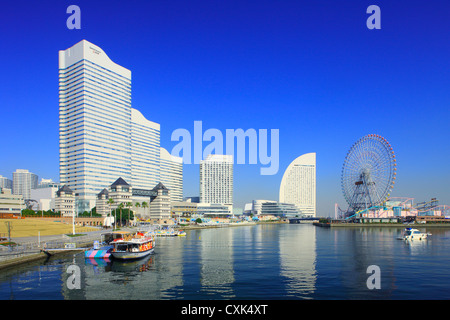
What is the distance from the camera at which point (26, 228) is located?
102812mm

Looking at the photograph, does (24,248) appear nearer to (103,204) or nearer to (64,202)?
(64,202)

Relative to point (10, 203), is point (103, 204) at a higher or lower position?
lower

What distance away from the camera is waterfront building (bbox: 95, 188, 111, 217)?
180 metres

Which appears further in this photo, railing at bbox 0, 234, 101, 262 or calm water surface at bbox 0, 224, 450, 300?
railing at bbox 0, 234, 101, 262

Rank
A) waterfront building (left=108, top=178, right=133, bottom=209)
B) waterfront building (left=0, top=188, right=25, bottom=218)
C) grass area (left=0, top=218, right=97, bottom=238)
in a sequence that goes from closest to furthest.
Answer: grass area (left=0, top=218, right=97, bottom=238) → waterfront building (left=0, top=188, right=25, bottom=218) → waterfront building (left=108, top=178, right=133, bottom=209)

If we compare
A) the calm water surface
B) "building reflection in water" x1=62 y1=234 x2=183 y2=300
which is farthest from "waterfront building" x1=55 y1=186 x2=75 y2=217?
"building reflection in water" x1=62 y1=234 x2=183 y2=300

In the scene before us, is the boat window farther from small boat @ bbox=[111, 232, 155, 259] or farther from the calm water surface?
the calm water surface

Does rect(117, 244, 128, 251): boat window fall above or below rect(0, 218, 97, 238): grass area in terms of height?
above

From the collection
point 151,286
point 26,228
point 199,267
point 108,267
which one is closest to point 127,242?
point 108,267

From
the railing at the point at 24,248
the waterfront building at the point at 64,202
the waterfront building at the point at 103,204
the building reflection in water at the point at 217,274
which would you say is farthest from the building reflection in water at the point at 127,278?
the waterfront building at the point at 103,204

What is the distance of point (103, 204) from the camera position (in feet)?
594

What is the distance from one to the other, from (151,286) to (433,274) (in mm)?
41128

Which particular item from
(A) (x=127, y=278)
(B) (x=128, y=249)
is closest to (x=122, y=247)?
(B) (x=128, y=249)
